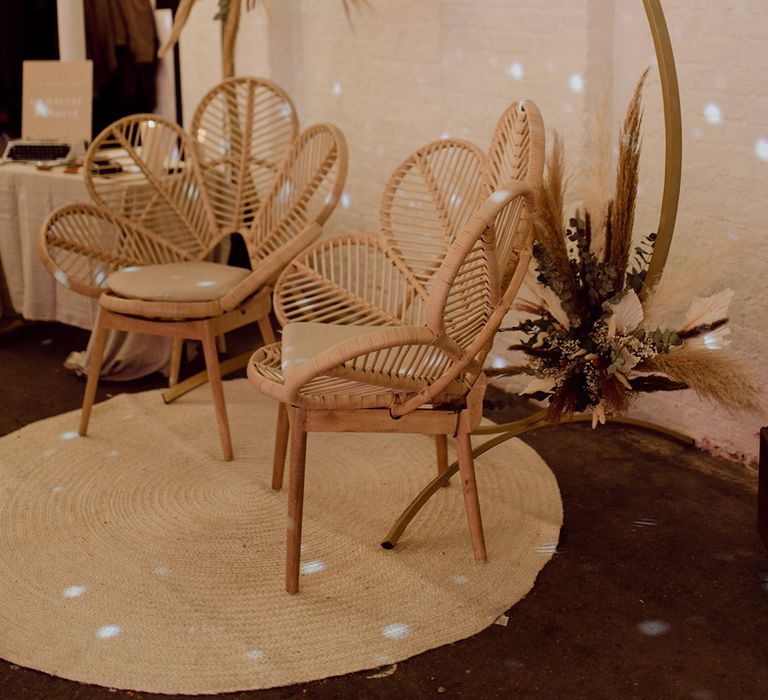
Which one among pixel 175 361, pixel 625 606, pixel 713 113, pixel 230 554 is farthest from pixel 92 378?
pixel 713 113

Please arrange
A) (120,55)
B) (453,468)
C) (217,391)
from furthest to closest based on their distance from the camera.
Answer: (120,55)
(217,391)
(453,468)

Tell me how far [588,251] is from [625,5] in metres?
0.80

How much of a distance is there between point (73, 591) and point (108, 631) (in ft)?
0.60

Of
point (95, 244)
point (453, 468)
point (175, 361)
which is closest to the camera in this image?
point (453, 468)

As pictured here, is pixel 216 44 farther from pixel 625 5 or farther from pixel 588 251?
pixel 588 251

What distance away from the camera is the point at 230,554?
2.21m

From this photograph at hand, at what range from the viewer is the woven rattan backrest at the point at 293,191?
2832 mm

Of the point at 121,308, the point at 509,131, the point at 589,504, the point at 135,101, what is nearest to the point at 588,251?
the point at 509,131

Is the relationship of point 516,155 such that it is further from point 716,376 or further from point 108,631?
point 108,631

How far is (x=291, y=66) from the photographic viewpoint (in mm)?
3764

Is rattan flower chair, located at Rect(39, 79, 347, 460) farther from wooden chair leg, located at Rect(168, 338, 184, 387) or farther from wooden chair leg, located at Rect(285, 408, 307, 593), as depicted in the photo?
wooden chair leg, located at Rect(285, 408, 307, 593)

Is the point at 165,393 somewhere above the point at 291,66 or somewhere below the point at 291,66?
below

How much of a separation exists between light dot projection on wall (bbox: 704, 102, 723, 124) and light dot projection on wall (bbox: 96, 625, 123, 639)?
1.78 metres

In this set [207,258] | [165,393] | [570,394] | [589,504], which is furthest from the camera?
[207,258]
